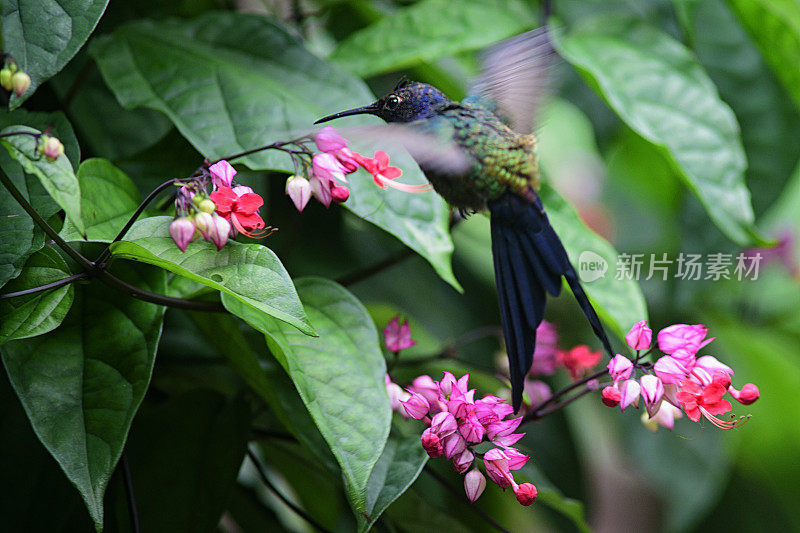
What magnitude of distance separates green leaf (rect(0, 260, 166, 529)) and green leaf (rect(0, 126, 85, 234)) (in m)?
0.13

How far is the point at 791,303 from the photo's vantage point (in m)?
1.57

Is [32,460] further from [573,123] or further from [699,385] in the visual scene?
[573,123]

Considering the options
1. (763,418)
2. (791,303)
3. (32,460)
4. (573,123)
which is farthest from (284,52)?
(573,123)

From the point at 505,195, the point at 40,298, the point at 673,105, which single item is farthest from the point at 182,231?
the point at 673,105

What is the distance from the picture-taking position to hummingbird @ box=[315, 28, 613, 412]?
1.69 feet

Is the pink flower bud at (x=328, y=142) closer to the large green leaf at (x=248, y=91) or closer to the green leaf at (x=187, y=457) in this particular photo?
the large green leaf at (x=248, y=91)

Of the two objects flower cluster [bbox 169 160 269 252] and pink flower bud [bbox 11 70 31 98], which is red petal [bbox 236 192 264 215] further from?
pink flower bud [bbox 11 70 31 98]

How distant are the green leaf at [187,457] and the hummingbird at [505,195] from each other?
0.30 metres

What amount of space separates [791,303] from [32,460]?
1.50m

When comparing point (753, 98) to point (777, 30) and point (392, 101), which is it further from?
point (392, 101)

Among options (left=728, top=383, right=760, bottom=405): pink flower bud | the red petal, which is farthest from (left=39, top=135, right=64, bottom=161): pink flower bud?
(left=728, top=383, right=760, bottom=405): pink flower bud

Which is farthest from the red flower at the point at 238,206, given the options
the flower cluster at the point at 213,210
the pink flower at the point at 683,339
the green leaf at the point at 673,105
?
the green leaf at the point at 673,105

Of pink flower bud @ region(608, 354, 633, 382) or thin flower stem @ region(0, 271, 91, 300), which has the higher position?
thin flower stem @ region(0, 271, 91, 300)

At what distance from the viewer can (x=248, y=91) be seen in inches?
27.0
